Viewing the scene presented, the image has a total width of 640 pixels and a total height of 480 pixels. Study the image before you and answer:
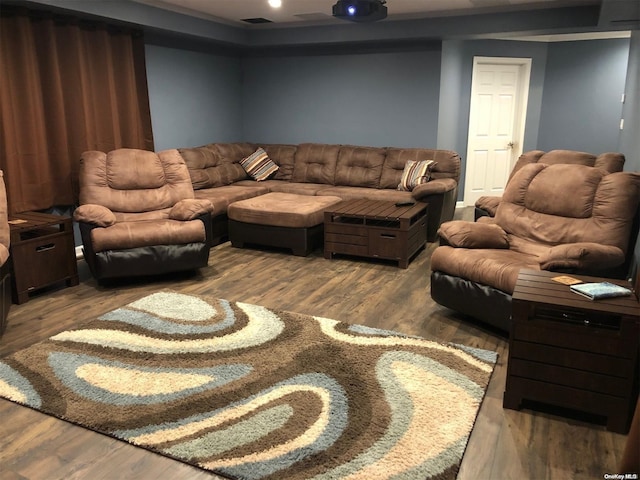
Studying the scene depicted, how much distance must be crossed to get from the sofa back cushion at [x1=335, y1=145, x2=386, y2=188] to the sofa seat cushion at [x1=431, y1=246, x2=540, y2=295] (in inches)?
102

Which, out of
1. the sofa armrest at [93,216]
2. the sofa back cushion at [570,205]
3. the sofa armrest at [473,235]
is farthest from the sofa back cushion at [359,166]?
the sofa armrest at [93,216]

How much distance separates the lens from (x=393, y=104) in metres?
6.23

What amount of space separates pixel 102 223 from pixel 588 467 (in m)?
3.45

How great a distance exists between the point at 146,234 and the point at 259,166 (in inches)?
102

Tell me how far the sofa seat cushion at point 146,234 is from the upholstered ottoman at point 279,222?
868mm

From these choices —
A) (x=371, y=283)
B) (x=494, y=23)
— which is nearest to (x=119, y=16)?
(x=371, y=283)

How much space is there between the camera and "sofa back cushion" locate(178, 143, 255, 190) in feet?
18.3

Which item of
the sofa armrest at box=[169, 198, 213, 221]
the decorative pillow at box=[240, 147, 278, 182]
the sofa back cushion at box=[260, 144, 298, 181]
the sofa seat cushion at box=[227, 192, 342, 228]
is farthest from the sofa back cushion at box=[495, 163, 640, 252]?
the decorative pillow at box=[240, 147, 278, 182]

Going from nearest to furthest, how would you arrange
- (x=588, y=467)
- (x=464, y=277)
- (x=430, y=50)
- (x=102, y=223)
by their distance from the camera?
(x=588, y=467) → (x=464, y=277) → (x=102, y=223) → (x=430, y=50)

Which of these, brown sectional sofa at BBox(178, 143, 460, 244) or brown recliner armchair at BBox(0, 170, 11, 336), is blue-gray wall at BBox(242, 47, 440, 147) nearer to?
brown sectional sofa at BBox(178, 143, 460, 244)

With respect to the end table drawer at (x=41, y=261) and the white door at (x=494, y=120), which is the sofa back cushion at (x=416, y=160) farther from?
the end table drawer at (x=41, y=261)

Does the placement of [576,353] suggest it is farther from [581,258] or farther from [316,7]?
[316,7]

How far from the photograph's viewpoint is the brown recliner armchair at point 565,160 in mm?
3600

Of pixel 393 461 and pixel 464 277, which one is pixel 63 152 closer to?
pixel 464 277
